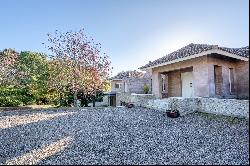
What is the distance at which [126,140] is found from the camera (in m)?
12.8

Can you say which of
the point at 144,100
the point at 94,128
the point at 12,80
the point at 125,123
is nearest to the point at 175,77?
the point at 144,100

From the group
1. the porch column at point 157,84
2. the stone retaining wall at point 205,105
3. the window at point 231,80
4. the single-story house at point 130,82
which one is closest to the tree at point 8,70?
the single-story house at point 130,82

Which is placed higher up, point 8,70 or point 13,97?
point 8,70

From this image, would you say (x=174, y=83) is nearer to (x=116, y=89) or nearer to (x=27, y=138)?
(x=27, y=138)

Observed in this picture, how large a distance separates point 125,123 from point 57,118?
16.2ft

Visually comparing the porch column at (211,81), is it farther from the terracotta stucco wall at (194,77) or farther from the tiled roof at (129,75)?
the tiled roof at (129,75)

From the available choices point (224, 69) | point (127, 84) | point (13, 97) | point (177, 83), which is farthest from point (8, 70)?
point (224, 69)

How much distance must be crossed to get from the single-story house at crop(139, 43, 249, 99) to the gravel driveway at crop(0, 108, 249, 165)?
3.57m

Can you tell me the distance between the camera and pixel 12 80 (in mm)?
34156

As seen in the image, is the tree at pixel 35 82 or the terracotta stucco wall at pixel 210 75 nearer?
the terracotta stucco wall at pixel 210 75

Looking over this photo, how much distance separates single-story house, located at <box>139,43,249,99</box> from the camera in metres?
20.0

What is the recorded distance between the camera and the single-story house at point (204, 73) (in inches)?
789

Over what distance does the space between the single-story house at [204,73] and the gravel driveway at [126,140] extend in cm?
357

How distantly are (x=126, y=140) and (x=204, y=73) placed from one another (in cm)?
992
